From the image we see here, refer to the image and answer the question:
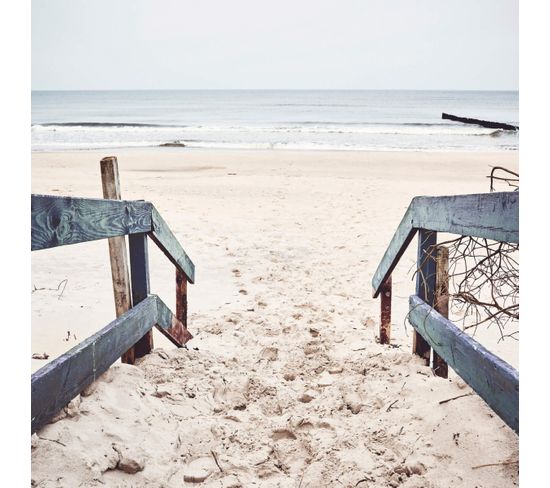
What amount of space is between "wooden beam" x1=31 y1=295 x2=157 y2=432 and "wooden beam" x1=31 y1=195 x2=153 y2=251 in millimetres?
473

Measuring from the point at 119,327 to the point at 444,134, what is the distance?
2701cm

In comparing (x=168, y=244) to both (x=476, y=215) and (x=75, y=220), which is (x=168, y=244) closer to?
(x=75, y=220)

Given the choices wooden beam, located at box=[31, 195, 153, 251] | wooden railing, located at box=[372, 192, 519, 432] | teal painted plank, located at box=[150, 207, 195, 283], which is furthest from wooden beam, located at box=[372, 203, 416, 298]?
wooden beam, located at box=[31, 195, 153, 251]

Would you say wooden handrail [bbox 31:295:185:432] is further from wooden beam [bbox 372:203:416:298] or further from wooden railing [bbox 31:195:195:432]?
wooden beam [bbox 372:203:416:298]

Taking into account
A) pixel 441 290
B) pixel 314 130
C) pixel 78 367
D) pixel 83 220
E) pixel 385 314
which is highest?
pixel 314 130

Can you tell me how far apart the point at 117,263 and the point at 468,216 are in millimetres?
2003

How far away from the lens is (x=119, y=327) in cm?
235

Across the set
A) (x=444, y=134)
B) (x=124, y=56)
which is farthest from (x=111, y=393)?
(x=124, y=56)

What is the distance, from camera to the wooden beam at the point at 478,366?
5.44ft

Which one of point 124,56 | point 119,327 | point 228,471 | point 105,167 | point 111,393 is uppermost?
point 124,56

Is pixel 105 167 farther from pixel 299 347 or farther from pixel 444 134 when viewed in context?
pixel 444 134

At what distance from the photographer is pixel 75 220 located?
1.78 meters

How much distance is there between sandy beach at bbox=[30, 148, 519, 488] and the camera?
1939 mm

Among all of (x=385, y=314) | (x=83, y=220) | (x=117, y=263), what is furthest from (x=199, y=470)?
(x=385, y=314)
